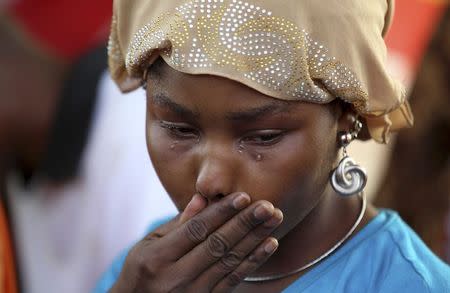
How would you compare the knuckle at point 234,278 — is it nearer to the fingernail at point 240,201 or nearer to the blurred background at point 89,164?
the fingernail at point 240,201

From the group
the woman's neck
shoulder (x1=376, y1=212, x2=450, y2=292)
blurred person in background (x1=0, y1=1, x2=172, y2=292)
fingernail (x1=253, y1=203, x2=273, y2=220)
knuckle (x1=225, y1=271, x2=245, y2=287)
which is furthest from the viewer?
blurred person in background (x1=0, y1=1, x2=172, y2=292)

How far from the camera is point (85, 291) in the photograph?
4289 millimetres

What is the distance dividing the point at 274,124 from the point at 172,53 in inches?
11.4

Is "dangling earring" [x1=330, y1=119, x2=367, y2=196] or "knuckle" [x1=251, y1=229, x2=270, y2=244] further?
"dangling earring" [x1=330, y1=119, x2=367, y2=196]

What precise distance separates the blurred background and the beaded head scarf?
162 centimetres

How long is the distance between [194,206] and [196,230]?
58 mm

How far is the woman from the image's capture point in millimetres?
2189

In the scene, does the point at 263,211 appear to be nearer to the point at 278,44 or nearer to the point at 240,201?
the point at 240,201

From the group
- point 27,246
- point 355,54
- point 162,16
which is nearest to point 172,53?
point 162,16

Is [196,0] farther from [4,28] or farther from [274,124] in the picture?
[4,28]

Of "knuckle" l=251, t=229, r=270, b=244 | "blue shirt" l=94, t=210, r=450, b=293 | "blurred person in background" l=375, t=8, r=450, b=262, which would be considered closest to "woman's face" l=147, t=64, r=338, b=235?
"knuckle" l=251, t=229, r=270, b=244

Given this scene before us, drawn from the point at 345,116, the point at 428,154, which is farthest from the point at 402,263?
the point at 428,154

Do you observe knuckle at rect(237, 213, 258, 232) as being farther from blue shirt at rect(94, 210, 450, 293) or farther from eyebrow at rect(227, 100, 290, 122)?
blue shirt at rect(94, 210, 450, 293)

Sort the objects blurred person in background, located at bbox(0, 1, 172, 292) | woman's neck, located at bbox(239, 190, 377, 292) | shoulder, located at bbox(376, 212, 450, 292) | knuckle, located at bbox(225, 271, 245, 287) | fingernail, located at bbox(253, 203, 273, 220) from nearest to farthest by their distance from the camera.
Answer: fingernail, located at bbox(253, 203, 273, 220) < knuckle, located at bbox(225, 271, 245, 287) < shoulder, located at bbox(376, 212, 450, 292) < woman's neck, located at bbox(239, 190, 377, 292) < blurred person in background, located at bbox(0, 1, 172, 292)
